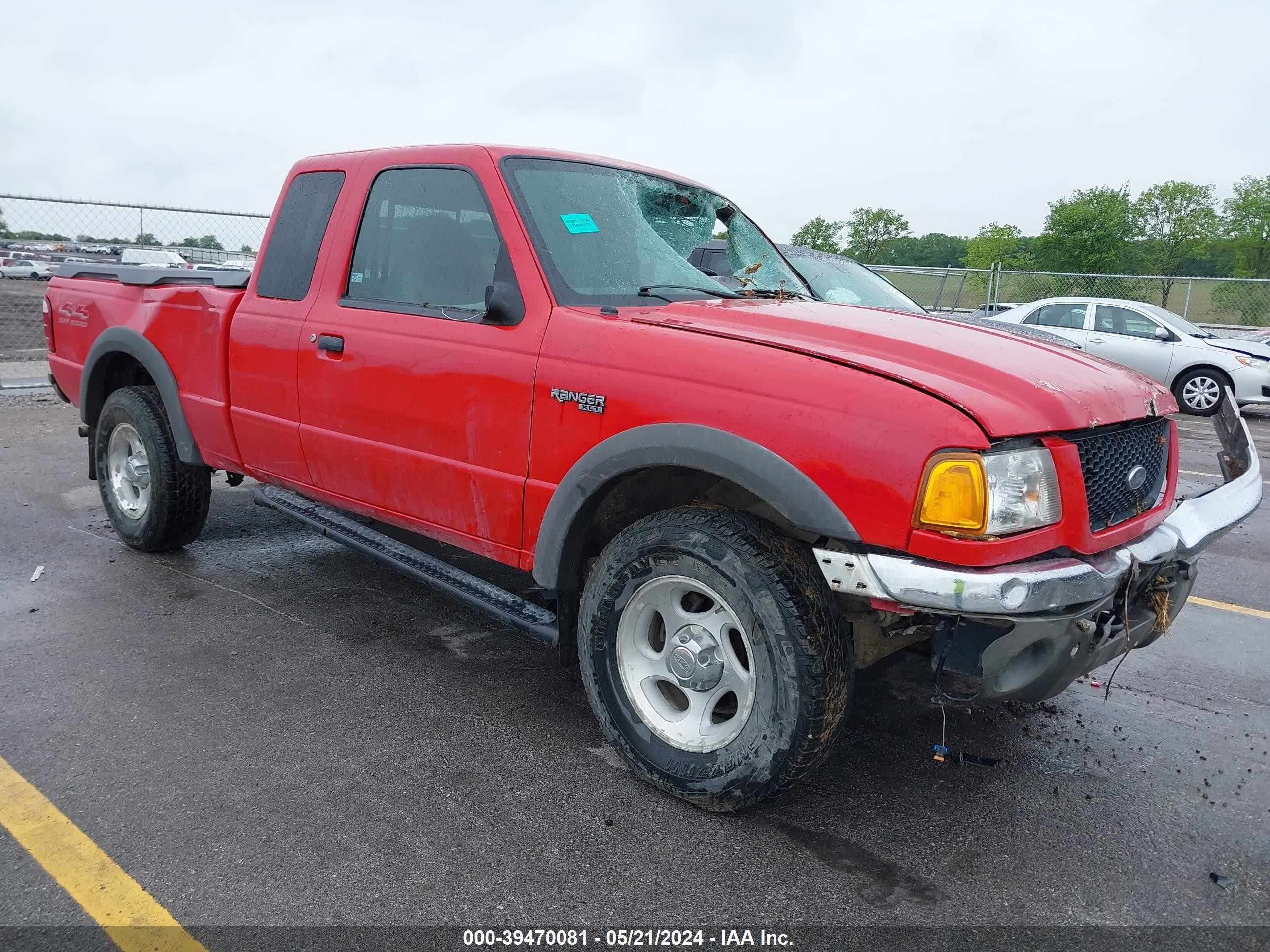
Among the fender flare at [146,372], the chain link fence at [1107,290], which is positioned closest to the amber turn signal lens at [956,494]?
the fender flare at [146,372]

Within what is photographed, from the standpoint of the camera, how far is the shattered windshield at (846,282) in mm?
7613

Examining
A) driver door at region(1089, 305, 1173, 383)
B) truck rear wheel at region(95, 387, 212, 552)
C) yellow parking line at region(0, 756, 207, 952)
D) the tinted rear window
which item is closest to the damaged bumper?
yellow parking line at region(0, 756, 207, 952)

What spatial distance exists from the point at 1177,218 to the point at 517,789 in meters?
78.1

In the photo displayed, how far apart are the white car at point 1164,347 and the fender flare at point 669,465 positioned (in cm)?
1161

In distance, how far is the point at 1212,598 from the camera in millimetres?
5012

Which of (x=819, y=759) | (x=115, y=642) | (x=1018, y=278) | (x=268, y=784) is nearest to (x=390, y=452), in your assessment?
(x=268, y=784)

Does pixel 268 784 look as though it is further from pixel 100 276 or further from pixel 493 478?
pixel 100 276

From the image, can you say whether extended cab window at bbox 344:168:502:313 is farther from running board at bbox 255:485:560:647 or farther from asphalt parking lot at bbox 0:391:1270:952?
asphalt parking lot at bbox 0:391:1270:952

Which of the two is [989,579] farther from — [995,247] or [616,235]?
[995,247]

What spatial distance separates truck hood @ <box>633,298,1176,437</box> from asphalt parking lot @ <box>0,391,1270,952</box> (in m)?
1.22

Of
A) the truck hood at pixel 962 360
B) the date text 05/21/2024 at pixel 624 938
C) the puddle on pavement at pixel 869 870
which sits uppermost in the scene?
the truck hood at pixel 962 360

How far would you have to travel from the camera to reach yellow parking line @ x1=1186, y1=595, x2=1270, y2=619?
4762 millimetres

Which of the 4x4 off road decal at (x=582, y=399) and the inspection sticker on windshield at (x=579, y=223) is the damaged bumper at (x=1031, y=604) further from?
the inspection sticker on windshield at (x=579, y=223)

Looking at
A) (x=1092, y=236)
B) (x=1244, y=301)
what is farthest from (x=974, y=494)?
(x=1092, y=236)
